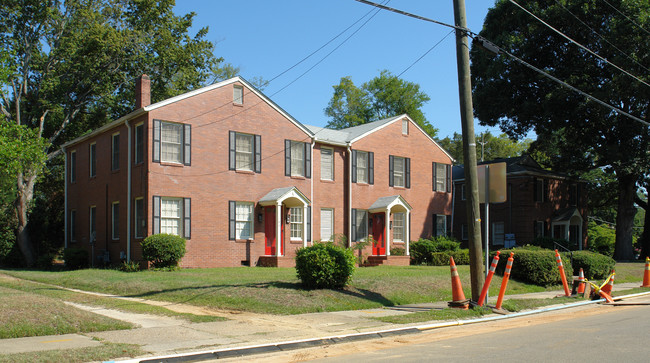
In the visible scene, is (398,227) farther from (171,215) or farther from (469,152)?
(469,152)

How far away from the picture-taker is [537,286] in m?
18.2

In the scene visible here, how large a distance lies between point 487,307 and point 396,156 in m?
18.7

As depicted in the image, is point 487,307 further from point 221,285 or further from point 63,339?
point 63,339

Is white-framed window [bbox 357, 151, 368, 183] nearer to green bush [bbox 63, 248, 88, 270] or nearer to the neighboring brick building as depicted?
the neighboring brick building

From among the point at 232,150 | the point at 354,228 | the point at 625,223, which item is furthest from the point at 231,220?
the point at 625,223

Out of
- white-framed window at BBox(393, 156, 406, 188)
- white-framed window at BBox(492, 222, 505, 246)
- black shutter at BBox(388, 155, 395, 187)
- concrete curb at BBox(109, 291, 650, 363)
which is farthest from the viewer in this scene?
white-framed window at BBox(492, 222, 505, 246)

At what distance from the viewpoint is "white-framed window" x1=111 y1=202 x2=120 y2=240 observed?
25084 millimetres

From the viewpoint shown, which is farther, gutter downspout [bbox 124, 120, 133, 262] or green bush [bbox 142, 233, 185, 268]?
gutter downspout [bbox 124, 120, 133, 262]

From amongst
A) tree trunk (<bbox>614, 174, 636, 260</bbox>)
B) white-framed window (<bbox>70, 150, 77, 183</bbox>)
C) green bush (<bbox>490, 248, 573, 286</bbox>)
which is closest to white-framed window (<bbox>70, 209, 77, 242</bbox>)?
white-framed window (<bbox>70, 150, 77, 183</bbox>)

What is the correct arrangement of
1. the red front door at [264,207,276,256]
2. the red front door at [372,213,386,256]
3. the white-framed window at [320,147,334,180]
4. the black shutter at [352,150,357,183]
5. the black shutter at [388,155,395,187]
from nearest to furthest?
the red front door at [264,207,276,256] → the white-framed window at [320,147,334,180] → the black shutter at [352,150,357,183] → the red front door at [372,213,386,256] → the black shutter at [388,155,395,187]

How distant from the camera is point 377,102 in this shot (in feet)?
189

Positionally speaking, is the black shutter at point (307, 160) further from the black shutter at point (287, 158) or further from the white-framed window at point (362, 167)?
the white-framed window at point (362, 167)

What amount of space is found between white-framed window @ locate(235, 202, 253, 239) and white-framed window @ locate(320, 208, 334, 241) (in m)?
4.07

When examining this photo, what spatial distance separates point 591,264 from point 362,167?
1253 centimetres
